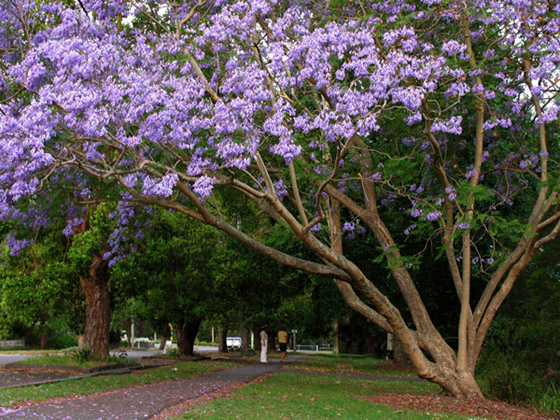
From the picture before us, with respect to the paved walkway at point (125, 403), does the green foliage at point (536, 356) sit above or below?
above

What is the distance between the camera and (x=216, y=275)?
22609 millimetres

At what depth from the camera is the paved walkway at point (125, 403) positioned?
27.4ft

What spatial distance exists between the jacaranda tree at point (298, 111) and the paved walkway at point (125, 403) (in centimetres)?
337

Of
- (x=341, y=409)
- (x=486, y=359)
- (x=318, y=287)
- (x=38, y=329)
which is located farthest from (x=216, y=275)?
(x=38, y=329)

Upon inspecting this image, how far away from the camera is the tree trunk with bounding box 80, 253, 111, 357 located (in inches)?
718

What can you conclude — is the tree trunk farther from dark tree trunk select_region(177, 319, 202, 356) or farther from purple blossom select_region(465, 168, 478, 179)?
purple blossom select_region(465, 168, 478, 179)

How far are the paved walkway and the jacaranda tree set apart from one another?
3374mm

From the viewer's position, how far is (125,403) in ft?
32.6

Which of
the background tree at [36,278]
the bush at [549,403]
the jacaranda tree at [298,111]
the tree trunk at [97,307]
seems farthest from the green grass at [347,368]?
the background tree at [36,278]

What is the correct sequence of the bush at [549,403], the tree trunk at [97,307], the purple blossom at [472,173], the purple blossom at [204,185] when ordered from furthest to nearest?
the tree trunk at [97,307] → the purple blossom at [472,173] → the bush at [549,403] → the purple blossom at [204,185]

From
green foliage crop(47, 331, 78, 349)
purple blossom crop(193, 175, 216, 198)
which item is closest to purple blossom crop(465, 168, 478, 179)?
purple blossom crop(193, 175, 216, 198)

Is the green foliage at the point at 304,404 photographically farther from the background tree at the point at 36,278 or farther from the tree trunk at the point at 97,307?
the background tree at the point at 36,278

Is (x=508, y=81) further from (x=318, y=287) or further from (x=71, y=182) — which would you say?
(x=318, y=287)

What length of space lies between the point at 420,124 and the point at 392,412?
6360 millimetres
